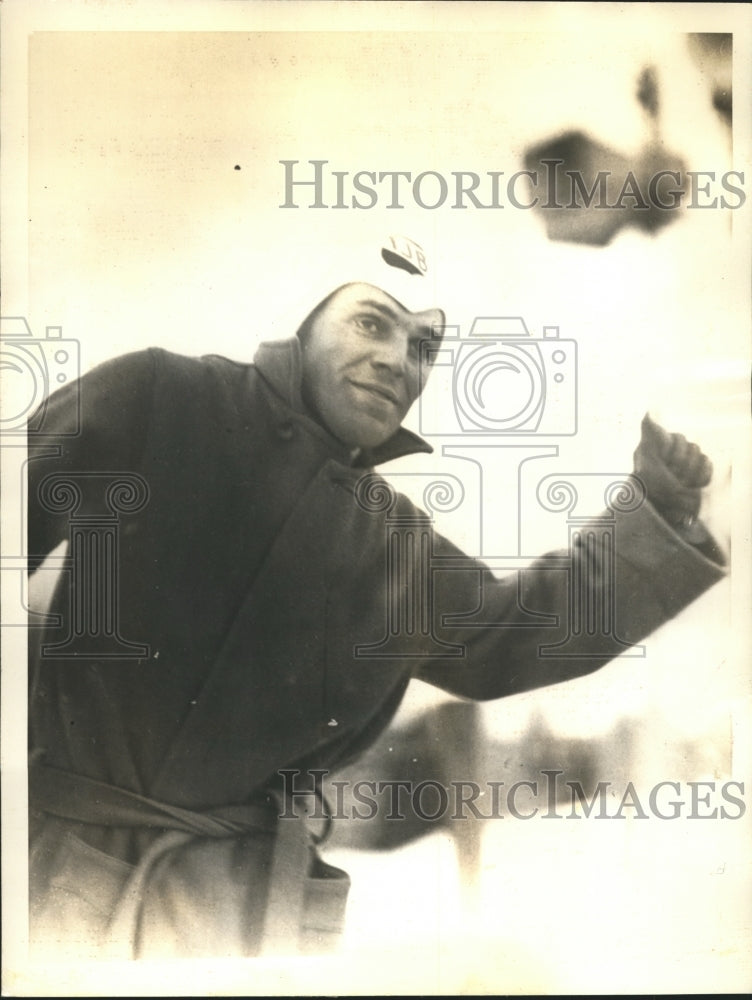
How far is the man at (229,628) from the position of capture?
2.87m

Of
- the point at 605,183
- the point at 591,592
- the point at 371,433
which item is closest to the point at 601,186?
the point at 605,183

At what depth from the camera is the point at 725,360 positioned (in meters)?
2.92

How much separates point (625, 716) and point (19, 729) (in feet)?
5.99

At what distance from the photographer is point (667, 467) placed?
2.92m

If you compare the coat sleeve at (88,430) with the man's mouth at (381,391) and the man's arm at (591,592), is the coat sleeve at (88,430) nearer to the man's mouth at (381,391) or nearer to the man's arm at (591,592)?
the man's mouth at (381,391)

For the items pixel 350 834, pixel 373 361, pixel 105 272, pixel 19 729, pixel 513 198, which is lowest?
pixel 350 834

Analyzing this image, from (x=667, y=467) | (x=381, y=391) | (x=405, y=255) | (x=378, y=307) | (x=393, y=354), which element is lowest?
(x=667, y=467)

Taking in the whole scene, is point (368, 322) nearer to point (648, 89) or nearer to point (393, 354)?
point (393, 354)

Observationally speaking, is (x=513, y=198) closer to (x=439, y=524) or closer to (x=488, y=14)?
(x=488, y=14)

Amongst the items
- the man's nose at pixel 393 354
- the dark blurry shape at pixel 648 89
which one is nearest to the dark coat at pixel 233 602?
the man's nose at pixel 393 354

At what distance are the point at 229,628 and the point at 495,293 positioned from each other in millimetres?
1283

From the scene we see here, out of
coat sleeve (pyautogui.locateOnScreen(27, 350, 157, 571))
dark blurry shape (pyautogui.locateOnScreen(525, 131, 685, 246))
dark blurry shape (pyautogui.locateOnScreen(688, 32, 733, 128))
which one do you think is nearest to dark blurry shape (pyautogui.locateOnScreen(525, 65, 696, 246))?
dark blurry shape (pyautogui.locateOnScreen(525, 131, 685, 246))

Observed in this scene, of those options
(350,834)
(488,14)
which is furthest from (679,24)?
(350,834)

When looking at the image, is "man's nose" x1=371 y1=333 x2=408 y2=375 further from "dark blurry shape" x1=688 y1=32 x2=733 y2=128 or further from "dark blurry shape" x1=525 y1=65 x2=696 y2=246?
"dark blurry shape" x1=688 y1=32 x2=733 y2=128
